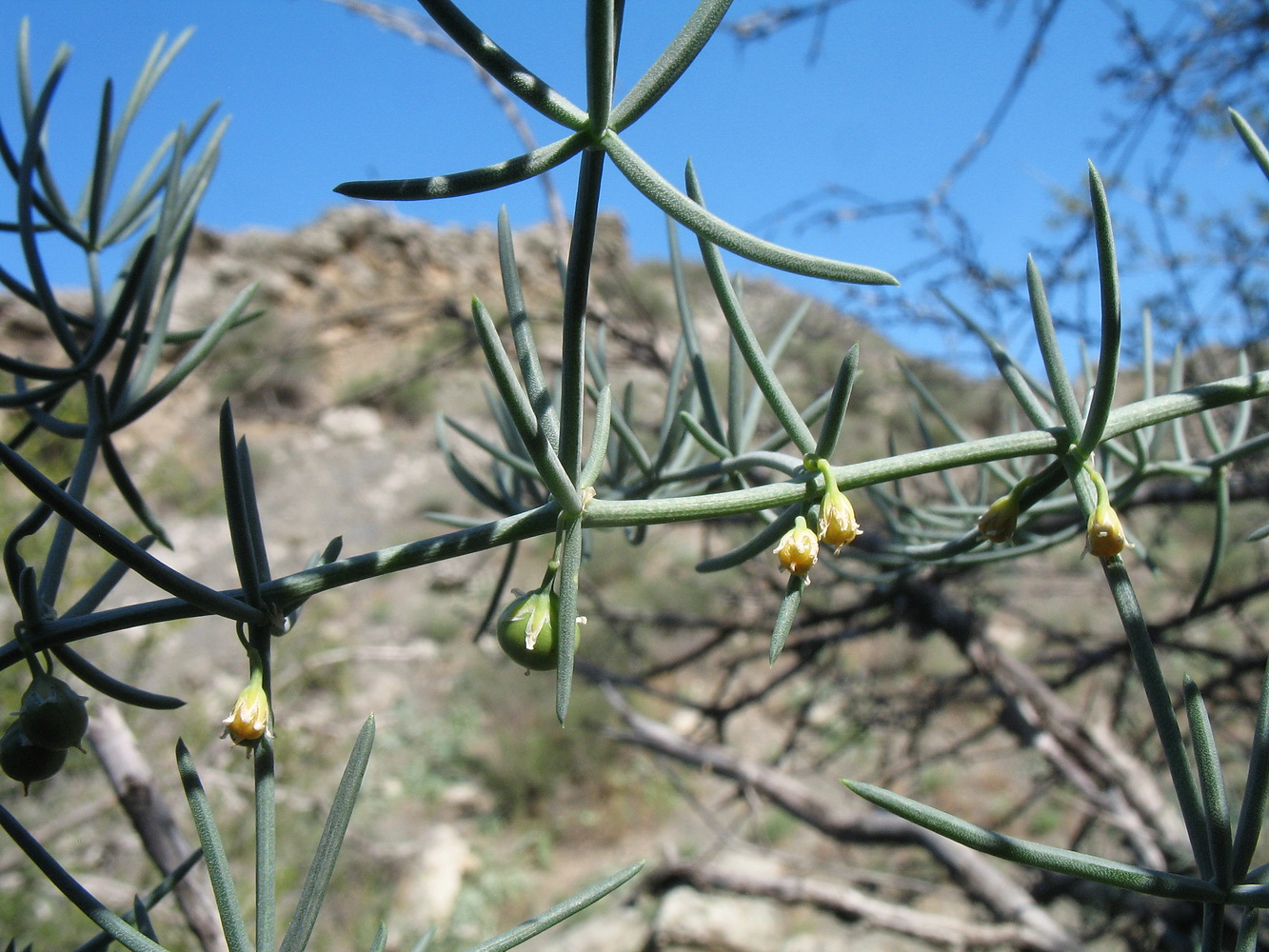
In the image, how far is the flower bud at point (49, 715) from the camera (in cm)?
40

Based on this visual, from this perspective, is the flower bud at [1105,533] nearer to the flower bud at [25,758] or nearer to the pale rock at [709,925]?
the flower bud at [25,758]

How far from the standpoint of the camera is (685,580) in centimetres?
743

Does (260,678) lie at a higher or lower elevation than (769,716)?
higher

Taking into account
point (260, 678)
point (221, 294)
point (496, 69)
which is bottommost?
point (260, 678)

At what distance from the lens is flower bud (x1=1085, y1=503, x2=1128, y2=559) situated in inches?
14.4

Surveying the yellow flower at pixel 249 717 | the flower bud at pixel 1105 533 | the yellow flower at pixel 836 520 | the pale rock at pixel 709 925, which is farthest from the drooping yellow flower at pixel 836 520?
the pale rock at pixel 709 925

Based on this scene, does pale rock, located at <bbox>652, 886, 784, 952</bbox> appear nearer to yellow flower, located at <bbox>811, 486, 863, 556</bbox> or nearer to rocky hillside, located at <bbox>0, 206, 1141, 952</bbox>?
rocky hillside, located at <bbox>0, 206, 1141, 952</bbox>

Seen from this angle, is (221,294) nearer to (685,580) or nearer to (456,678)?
(456,678)

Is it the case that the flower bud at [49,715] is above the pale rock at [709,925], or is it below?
above

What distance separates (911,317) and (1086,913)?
1742 mm

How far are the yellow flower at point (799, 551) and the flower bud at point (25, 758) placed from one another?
0.39 metres

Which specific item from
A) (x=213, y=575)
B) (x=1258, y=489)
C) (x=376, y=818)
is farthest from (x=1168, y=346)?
(x=213, y=575)

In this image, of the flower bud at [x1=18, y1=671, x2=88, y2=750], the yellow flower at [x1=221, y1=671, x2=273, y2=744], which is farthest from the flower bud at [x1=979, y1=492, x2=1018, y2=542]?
the flower bud at [x1=18, y1=671, x2=88, y2=750]

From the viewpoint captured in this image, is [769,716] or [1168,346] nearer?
[1168,346]
